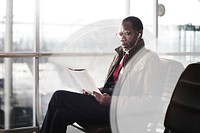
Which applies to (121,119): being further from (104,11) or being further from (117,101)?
(104,11)

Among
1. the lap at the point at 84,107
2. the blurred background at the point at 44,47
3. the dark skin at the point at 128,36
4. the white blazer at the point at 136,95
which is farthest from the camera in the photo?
the blurred background at the point at 44,47

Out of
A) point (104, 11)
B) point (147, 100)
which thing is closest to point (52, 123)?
point (147, 100)

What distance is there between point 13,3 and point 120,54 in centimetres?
123

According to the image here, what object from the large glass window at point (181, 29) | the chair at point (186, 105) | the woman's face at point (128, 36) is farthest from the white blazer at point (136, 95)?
the large glass window at point (181, 29)

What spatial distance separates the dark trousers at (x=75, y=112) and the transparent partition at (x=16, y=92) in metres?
0.93

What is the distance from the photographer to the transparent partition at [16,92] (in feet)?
11.1

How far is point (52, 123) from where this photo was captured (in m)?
2.60

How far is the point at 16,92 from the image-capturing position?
3.46 m

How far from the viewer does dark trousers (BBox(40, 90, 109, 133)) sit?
8.27 ft

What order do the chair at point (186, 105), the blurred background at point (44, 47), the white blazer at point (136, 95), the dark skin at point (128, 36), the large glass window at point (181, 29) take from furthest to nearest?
the large glass window at point (181, 29)
the blurred background at point (44, 47)
the dark skin at point (128, 36)
the white blazer at point (136, 95)
the chair at point (186, 105)

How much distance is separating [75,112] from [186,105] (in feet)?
3.01

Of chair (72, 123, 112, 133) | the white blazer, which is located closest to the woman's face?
the white blazer

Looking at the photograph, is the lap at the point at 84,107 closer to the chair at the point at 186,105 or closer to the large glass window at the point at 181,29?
the chair at the point at 186,105

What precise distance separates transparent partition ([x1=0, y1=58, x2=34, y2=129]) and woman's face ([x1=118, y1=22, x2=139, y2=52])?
1.14 m
